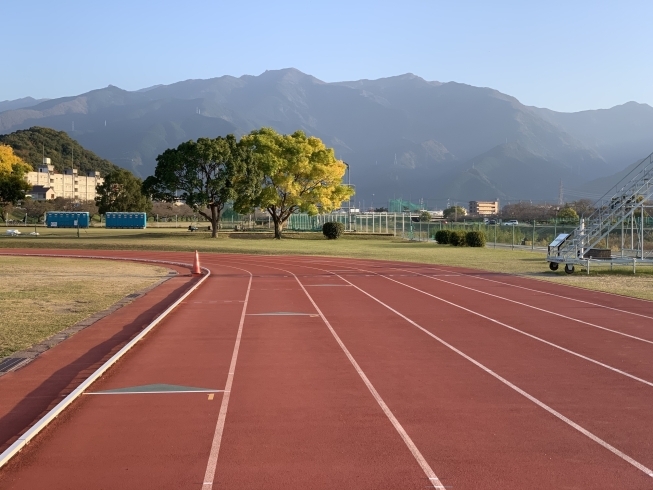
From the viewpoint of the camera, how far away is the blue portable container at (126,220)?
93750 millimetres

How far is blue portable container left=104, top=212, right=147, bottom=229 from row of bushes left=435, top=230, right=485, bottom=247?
49.8 m

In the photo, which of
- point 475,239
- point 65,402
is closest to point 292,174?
point 475,239

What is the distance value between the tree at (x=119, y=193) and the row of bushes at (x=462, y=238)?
60896mm

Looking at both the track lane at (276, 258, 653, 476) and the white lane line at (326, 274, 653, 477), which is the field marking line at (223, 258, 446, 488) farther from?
the track lane at (276, 258, 653, 476)

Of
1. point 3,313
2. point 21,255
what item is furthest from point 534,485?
point 21,255

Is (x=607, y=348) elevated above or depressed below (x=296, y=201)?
below

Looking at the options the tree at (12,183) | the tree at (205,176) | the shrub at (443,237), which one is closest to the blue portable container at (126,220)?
the tree at (12,183)

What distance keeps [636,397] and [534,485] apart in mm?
3454

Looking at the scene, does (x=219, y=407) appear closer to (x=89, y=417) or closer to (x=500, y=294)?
(x=89, y=417)

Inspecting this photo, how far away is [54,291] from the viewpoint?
20.0 metres

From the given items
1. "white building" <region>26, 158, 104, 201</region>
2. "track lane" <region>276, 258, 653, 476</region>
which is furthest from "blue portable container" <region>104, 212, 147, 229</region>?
"track lane" <region>276, 258, 653, 476</region>

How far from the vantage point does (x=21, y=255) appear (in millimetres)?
39000

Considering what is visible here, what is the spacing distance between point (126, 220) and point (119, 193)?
13.6m

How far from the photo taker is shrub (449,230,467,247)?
52.1 meters
